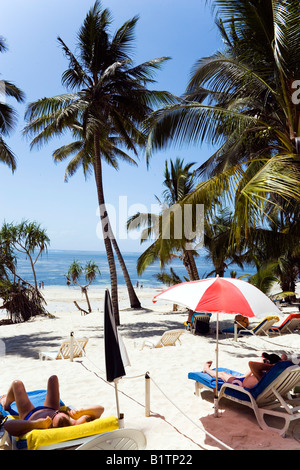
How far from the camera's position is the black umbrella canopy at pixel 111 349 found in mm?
3627

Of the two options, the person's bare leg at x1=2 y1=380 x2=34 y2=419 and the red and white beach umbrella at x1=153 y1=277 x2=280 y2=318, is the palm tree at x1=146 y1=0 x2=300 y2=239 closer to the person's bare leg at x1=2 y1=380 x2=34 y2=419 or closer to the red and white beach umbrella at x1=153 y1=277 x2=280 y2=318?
the red and white beach umbrella at x1=153 y1=277 x2=280 y2=318

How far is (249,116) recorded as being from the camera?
7102mm

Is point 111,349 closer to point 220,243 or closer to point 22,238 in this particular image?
point 220,243

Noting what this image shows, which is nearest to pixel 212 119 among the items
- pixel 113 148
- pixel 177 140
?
pixel 177 140

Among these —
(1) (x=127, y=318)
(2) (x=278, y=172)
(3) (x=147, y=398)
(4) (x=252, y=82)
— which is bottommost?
(1) (x=127, y=318)

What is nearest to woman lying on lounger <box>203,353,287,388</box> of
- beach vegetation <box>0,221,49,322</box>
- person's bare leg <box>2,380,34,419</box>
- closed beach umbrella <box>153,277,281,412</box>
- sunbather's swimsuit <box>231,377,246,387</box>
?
sunbather's swimsuit <box>231,377,246,387</box>

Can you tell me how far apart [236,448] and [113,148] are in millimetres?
20134

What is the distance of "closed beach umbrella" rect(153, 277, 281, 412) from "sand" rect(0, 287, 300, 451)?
121 cm

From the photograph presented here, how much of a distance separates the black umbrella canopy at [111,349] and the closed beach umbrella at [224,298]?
1.08 meters

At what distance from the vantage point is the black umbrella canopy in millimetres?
3627

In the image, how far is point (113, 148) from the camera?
2209cm

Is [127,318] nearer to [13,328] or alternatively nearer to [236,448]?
[13,328]

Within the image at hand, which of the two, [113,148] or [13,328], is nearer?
[13,328]

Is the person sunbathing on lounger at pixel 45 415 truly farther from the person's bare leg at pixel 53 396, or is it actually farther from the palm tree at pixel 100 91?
the palm tree at pixel 100 91
